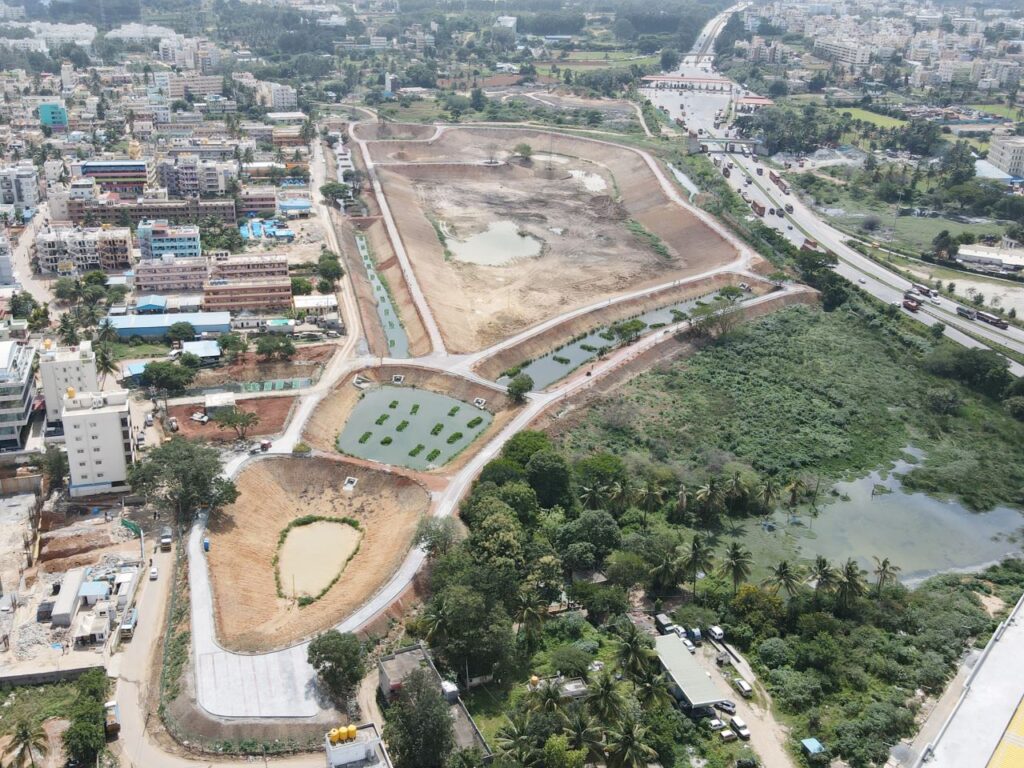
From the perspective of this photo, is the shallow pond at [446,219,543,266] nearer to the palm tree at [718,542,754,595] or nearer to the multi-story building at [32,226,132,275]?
the multi-story building at [32,226,132,275]

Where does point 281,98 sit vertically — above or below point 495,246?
above

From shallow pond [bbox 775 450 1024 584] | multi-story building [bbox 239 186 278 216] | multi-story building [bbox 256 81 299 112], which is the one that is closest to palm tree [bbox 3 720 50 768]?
shallow pond [bbox 775 450 1024 584]

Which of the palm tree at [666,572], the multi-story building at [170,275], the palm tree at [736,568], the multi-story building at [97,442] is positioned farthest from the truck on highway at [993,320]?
the multi-story building at [97,442]

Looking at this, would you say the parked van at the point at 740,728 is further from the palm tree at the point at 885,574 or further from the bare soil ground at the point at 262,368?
the bare soil ground at the point at 262,368

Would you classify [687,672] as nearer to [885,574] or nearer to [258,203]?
[885,574]

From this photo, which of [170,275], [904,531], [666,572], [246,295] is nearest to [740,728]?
[666,572]
